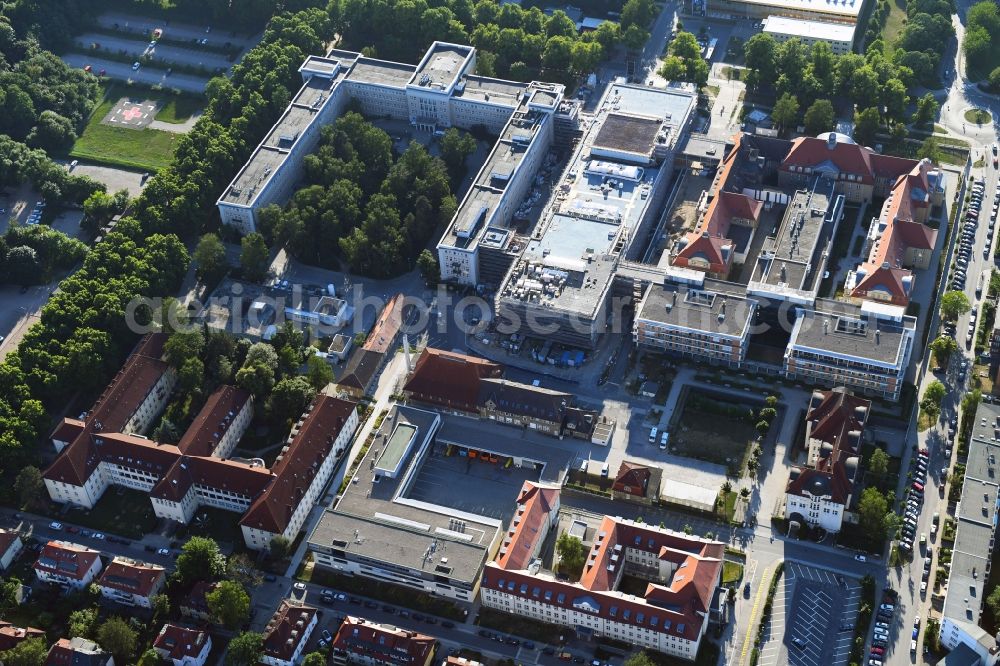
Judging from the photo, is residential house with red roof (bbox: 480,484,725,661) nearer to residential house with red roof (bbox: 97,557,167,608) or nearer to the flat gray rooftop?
the flat gray rooftop

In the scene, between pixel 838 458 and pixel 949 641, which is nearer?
pixel 949 641

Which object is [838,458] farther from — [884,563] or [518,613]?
[518,613]

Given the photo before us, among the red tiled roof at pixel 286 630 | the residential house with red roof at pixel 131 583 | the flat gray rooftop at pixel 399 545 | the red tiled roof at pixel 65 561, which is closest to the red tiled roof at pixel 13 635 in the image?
the red tiled roof at pixel 65 561

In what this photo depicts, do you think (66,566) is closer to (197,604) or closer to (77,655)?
(77,655)

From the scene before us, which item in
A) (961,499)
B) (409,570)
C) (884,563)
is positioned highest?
(961,499)

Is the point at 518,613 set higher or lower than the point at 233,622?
higher

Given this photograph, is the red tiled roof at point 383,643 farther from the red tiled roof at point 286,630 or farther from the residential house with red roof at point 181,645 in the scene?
the residential house with red roof at point 181,645

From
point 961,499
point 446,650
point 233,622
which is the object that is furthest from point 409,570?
point 961,499
